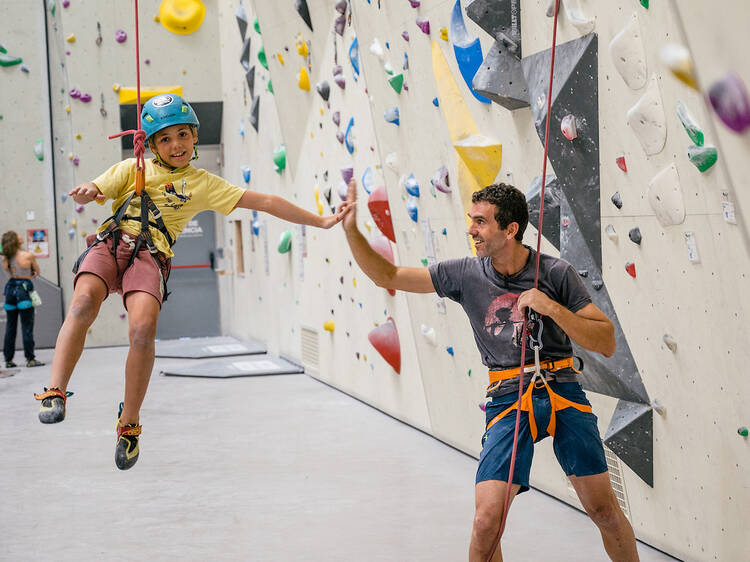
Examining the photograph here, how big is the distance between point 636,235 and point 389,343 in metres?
2.80

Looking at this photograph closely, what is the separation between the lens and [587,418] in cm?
244

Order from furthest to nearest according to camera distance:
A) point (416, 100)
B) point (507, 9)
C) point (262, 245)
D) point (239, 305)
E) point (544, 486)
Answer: point (239, 305)
point (262, 245)
point (416, 100)
point (544, 486)
point (507, 9)

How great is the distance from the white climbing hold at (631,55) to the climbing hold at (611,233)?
1.69 feet

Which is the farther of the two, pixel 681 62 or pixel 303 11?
pixel 303 11

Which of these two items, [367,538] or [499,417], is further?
[367,538]

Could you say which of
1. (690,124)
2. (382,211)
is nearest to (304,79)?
(382,211)

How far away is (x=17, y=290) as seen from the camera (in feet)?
27.9

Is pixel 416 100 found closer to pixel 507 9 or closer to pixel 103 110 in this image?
pixel 507 9

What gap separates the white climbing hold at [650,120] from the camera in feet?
9.25

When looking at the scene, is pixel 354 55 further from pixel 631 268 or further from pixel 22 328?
pixel 22 328

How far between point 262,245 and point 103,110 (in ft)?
8.31

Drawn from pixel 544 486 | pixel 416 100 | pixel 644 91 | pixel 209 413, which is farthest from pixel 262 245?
pixel 644 91

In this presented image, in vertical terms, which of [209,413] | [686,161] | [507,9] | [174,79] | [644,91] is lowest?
[209,413]

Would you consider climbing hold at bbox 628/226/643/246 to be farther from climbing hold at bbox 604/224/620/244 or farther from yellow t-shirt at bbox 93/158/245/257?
yellow t-shirt at bbox 93/158/245/257
